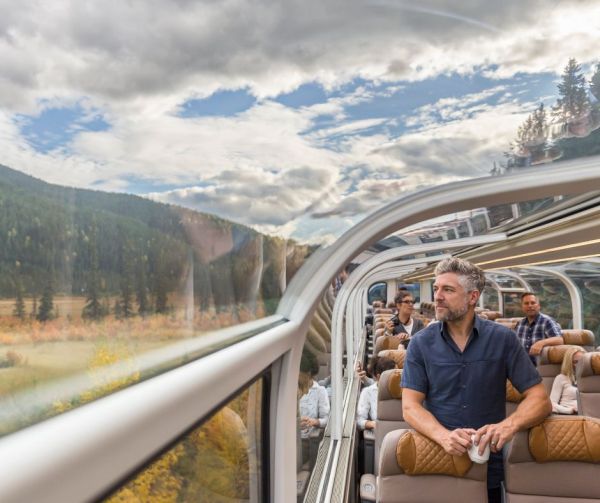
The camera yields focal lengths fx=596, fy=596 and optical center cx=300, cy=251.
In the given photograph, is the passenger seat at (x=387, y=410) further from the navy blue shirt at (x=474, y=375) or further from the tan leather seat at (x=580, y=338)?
the tan leather seat at (x=580, y=338)

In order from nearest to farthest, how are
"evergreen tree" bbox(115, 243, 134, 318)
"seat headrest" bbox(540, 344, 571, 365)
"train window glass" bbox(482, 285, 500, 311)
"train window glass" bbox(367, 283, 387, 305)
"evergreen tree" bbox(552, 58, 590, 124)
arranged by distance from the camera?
"evergreen tree" bbox(115, 243, 134, 318), "evergreen tree" bbox(552, 58, 590, 124), "seat headrest" bbox(540, 344, 571, 365), "train window glass" bbox(482, 285, 500, 311), "train window glass" bbox(367, 283, 387, 305)

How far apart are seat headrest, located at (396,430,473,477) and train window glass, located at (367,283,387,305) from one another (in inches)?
953

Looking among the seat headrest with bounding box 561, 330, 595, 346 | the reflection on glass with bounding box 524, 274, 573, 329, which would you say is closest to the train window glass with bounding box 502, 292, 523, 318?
the reflection on glass with bounding box 524, 274, 573, 329

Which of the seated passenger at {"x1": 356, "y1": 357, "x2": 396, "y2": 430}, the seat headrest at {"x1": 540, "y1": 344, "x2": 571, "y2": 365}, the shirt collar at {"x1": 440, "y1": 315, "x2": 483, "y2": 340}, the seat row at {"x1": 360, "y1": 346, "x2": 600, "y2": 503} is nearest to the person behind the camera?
the seat row at {"x1": 360, "y1": 346, "x2": 600, "y2": 503}

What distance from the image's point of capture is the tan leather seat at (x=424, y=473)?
2656mm

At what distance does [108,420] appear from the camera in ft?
2.21

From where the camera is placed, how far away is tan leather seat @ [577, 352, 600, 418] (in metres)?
5.06

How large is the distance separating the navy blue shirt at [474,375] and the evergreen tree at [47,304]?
98.2 inches

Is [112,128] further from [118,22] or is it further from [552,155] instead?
[552,155]

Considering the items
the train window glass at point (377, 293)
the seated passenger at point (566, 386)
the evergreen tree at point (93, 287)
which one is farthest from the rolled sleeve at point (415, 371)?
the train window glass at point (377, 293)

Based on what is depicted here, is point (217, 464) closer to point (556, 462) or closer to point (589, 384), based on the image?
point (556, 462)

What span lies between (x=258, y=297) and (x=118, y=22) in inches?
47.3

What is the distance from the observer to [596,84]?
7.22ft

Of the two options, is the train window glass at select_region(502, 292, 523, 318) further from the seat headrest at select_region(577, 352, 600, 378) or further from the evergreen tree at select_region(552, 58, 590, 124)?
the evergreen tree at select_region(552, 58, 590, 124)
